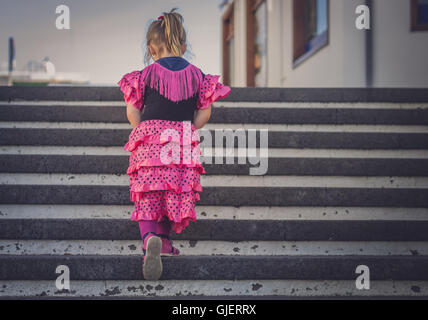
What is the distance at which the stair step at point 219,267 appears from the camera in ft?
8.51

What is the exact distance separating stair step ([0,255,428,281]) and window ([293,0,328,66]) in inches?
173

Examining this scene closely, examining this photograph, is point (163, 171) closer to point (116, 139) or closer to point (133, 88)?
point (133, 88)

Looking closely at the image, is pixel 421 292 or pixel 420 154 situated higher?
pixel 420 154

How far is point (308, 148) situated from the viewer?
3.54 metres

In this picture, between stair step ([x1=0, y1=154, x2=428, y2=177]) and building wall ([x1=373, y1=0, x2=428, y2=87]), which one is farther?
building wall ([x1=373, y1=0, x2=428, y2=87])

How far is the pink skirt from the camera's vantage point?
2.49 metres

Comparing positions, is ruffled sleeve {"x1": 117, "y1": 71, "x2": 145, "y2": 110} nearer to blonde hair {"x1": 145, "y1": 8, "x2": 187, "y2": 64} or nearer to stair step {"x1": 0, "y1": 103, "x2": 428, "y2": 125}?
blonde hair {"x1": 145, "y1": 8, "x2": 187, "y2": 64}

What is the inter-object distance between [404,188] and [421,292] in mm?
804

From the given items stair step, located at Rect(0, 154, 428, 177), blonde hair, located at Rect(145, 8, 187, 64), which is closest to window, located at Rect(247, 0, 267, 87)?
stair step, located at Rect(0, 154, 428, 177)

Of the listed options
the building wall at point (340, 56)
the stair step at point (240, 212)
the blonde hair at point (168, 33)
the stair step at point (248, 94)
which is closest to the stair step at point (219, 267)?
the stair step at point (240, 212)

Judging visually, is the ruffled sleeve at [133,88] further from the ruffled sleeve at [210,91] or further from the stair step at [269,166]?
the stair step at [269,166]

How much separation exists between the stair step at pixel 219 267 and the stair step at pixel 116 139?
43.9 inches
